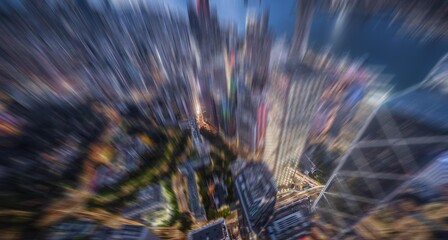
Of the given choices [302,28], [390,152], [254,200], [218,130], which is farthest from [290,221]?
Result: [302,28]

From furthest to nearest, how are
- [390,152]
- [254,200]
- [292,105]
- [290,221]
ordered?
[292,105] → [290,221] → [254,200] → [390,152]

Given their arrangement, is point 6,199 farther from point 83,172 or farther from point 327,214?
point 327,214

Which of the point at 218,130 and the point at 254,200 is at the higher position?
the point at 218,130

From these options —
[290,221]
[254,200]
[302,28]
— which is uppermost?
[302,28]

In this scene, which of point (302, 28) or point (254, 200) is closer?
point (254, 200)

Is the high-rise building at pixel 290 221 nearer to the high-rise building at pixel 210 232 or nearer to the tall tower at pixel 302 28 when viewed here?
the high-rise building at pixel 210 232

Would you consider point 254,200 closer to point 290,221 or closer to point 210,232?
point 290,221

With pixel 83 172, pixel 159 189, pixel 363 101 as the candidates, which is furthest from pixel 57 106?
pixel 363 101
